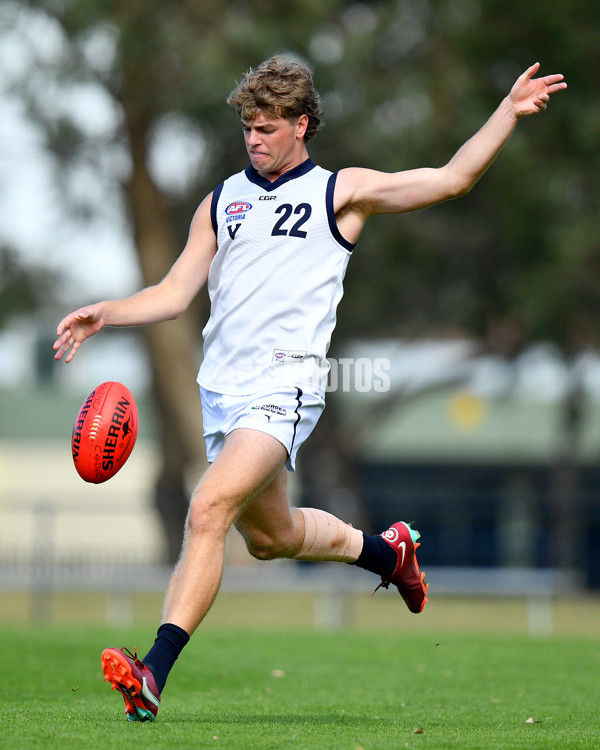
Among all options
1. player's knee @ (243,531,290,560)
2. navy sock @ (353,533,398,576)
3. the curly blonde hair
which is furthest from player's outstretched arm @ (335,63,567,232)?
navy sock @ (353,533,398,576)

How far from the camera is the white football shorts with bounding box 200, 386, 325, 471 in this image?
5.14 metres

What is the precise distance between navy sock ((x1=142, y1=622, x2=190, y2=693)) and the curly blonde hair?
7.06 feet

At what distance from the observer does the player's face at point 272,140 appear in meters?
5.41

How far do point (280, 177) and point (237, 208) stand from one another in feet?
0.79

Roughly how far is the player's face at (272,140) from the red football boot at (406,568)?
178 cm

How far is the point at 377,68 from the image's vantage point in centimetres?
2220

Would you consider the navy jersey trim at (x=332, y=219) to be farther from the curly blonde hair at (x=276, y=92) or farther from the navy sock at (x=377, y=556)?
the navy sock at (x=377, y=556)

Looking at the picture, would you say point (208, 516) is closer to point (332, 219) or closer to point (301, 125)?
point (332, 219)

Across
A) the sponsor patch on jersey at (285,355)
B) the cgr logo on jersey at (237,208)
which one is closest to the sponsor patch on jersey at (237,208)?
the cgr logo on jersey at (237,208)

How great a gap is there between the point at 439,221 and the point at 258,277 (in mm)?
19993

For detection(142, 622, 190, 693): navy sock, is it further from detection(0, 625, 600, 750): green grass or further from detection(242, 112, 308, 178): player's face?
detection(242, 112, 308, 178): player's face

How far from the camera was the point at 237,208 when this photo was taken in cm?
544

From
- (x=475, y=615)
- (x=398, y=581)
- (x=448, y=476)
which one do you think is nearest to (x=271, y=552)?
(x=398, y=581)

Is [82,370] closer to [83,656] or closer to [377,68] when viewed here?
[377,68]
